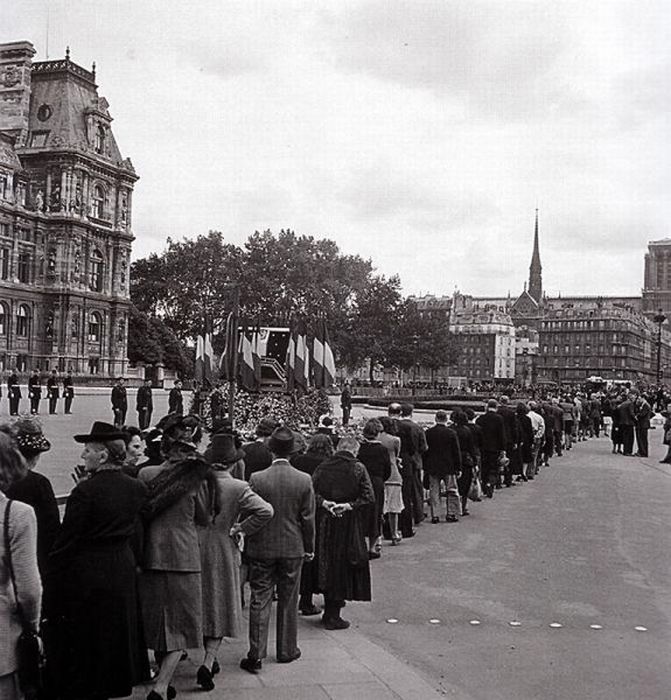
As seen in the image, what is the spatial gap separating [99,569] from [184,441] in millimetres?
1162

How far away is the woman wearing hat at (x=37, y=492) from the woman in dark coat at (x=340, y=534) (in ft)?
10.3

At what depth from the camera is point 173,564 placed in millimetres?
5812

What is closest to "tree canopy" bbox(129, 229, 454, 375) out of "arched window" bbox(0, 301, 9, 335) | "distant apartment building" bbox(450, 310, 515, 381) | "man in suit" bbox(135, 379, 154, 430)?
"arched window" bbox(0, 301, 9, 335)

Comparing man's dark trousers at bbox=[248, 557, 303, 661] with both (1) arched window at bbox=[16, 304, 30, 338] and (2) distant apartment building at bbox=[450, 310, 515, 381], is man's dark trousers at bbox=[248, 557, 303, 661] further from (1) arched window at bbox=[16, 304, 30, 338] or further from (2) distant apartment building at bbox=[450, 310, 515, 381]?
(2) distant apartment building at bbox=[450, 310, 515, 381]

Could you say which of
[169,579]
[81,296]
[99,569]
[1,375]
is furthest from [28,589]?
[81,296]

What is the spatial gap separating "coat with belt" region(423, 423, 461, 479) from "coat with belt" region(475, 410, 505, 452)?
2.59 m

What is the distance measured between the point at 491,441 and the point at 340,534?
8.18 m

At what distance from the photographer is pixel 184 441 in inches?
235

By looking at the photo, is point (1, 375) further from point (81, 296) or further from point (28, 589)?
point (28, 589)

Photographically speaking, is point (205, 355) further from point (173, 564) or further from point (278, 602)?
point (173, 564)

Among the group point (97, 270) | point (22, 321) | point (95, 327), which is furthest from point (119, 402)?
point (97, 270)

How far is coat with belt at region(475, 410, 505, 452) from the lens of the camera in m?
15.5

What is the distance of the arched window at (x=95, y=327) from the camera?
67750 mm

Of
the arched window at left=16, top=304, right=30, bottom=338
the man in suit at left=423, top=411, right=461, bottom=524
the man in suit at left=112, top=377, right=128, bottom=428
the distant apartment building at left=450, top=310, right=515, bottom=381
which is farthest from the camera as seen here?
the distant apartment building at left=450, top=310, right=515, bottom=381
